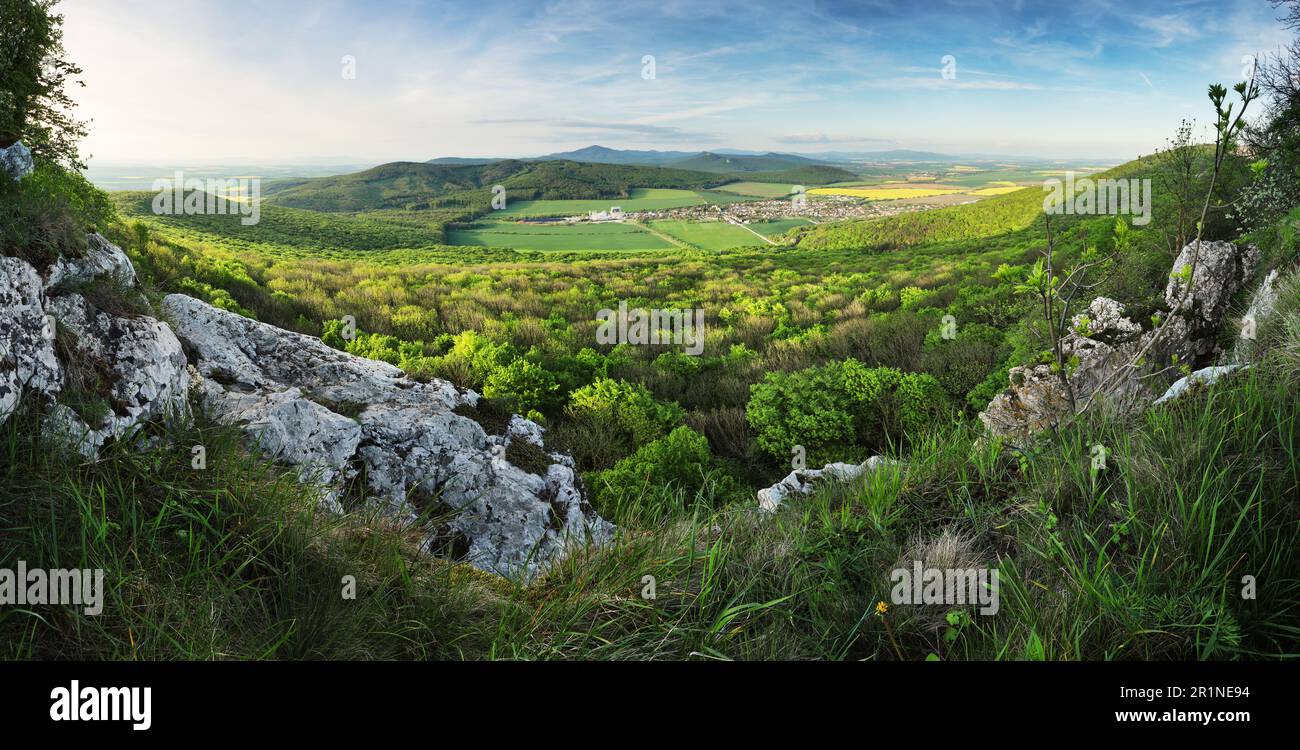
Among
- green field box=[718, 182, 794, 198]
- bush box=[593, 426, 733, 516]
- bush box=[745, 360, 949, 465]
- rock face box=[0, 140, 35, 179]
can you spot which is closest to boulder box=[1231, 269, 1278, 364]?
bush box=[745, 360, 949, 465]

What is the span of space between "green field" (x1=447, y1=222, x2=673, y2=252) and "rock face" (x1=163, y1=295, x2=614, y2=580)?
148 feet

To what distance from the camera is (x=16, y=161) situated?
12.7 ft

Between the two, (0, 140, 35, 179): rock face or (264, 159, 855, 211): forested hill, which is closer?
(0, 140, 35, 179): rock face

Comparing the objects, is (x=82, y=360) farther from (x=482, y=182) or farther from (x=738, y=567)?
(x=482, y=182)

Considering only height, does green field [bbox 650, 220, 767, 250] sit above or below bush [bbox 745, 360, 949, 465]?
above

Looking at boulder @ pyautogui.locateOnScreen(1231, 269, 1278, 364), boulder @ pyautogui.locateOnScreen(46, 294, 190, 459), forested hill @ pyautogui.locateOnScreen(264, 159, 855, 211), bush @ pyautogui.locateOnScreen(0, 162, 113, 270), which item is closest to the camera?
boulder @ pyautogui.locateOnScreen(46, 294, 190, 459)

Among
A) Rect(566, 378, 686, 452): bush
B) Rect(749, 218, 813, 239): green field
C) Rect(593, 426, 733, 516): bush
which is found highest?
Rect(749, 218, 813, 239): green field

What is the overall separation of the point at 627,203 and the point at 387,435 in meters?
79.5

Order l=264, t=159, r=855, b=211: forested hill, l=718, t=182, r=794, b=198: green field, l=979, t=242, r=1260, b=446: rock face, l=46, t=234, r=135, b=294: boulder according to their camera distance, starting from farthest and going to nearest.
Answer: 1. l=264, t=159, r=855, b=211: forested hill
2. l=718, t=182, r=794, b=198: green field
3. l=979, t=242, r=1260, b=446: rock face
4. l=46, t=234, r=135, b=294: boulder

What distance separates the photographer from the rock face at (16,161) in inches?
150

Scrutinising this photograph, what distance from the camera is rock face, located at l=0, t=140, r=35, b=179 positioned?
3.80m

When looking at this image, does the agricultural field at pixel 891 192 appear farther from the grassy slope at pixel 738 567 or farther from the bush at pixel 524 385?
the grassy slope at pixel 738 567

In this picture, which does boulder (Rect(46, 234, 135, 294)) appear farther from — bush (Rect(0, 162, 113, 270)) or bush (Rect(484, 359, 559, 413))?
bush (Rect(484, 359, 559, 413))

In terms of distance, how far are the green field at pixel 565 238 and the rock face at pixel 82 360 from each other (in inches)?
1854
